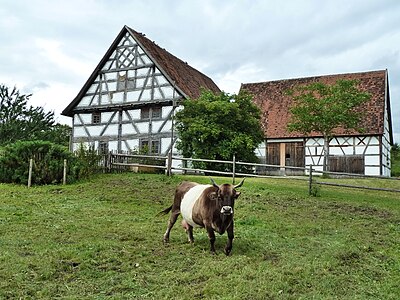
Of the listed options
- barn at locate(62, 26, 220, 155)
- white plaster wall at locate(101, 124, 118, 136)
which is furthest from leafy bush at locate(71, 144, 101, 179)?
white plaster wall at locate(101, 124, 118, 136)

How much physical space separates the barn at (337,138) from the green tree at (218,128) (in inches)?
202

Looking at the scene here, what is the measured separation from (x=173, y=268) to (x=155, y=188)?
9.42m

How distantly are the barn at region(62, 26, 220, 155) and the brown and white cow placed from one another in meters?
18.4

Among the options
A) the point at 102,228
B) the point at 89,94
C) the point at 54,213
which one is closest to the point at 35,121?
the point at 89,94

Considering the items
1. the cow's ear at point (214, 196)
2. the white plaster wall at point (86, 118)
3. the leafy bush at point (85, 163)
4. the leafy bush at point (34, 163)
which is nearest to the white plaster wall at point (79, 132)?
the white plaster wall at point (86, 118)

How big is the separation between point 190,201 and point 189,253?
1.06 metres

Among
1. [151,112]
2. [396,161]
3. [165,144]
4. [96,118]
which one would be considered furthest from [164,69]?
[396,161]

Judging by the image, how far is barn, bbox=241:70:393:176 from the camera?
90.5ft

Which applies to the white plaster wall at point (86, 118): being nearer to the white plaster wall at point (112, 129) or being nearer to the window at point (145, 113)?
the white plaster wall at point (112, 129)

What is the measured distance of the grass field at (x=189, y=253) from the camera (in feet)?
19.7

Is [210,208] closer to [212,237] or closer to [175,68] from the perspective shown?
[212,237]

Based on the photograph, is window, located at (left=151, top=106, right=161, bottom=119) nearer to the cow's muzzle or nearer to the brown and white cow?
the brown and white cow

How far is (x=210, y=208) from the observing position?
777cm

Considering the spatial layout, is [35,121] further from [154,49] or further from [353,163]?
[353,163]
